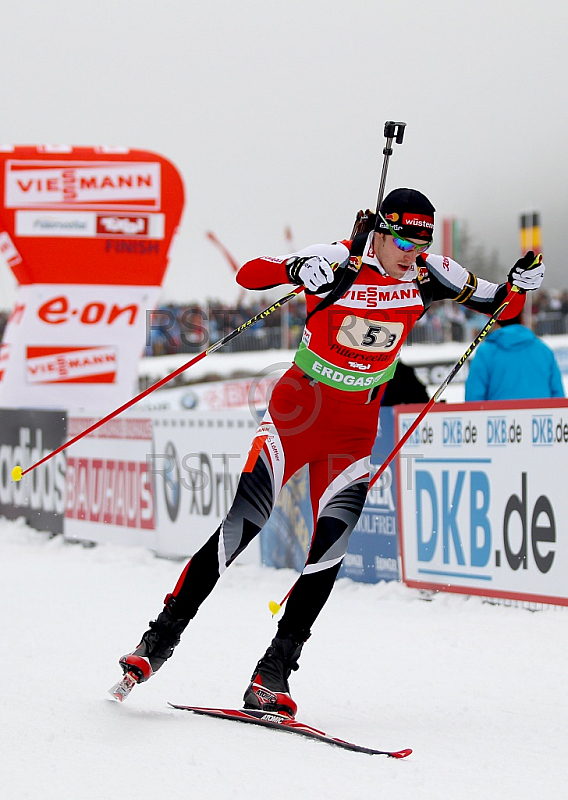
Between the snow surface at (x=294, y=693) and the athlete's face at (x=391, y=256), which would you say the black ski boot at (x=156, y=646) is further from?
the athlete's face at (x=391, y=256)

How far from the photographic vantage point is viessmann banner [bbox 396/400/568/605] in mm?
6352

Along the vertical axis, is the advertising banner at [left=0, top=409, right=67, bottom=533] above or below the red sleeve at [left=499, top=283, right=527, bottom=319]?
below

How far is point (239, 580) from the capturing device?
27.9ft

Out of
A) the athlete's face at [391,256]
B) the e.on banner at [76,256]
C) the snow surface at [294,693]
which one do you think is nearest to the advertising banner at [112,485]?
the snow surface at [294,693]

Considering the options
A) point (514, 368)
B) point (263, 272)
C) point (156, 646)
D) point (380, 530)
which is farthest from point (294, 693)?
point (514, 368)

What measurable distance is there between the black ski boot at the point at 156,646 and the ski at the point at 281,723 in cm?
22

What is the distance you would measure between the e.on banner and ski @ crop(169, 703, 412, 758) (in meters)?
8.96

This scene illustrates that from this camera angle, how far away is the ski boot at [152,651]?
4.29 metres

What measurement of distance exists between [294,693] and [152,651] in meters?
0.95

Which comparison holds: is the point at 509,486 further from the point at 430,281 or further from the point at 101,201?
the point at 101,201

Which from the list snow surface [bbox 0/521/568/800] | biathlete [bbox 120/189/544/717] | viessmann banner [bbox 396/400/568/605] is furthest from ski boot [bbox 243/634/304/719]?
viessmann banner [bbox 396/400/568/605]

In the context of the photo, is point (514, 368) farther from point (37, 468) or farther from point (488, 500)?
point (37, 468)

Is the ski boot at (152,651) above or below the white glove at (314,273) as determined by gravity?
below

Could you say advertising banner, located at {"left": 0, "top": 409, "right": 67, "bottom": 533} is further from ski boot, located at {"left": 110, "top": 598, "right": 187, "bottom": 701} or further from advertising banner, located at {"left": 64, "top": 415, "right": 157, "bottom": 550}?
ski boot, located at {"left": 110, "top": 598, "right": 187, "bottom": 701}
